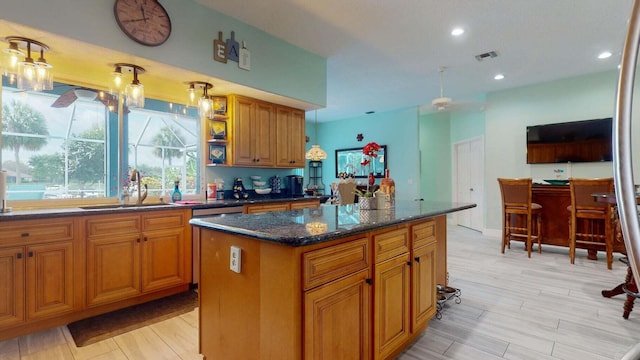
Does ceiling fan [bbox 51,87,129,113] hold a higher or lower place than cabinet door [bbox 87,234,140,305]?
higher

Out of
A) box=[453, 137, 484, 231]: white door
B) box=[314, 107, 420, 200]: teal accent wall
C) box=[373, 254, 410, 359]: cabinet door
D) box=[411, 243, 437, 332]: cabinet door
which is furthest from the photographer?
box=[314, 107, 420, 200]: teal accent wall

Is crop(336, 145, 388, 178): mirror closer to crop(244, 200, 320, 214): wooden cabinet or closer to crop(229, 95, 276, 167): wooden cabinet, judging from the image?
crop(244, 200, 320, 214): wooden cabinet

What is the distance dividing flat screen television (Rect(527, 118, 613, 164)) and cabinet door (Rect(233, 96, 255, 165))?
15.4ft

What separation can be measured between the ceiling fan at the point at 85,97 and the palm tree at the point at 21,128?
0.20m

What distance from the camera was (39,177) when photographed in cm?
276

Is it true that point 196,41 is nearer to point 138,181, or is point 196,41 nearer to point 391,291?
point 138,181

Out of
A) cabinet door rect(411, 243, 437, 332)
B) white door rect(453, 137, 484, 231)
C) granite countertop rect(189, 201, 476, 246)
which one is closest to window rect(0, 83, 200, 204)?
granite countertop rect(189, 201, 476, 246)

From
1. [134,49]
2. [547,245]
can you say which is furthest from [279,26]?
[547,245]

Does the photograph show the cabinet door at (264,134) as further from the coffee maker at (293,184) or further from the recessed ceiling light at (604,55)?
the recessed ceiling light at (604,55)

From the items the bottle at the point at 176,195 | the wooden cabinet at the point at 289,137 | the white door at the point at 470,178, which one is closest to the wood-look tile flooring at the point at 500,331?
the bottle at the point at 176,195

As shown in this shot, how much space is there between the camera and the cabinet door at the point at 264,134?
3.90 meters

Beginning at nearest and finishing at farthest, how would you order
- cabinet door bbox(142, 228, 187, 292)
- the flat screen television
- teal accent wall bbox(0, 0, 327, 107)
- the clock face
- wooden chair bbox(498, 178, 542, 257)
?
teal accent wall bbox(0, 0, 327, 107)
the clock face
cabinet door bbox(142, 228, 187, 292)
wooden chair bbox(498, 178, 542, 257)
the flat screen television

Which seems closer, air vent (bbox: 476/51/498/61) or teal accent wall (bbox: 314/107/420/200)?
air vent (bbox: 476/51/498/61)

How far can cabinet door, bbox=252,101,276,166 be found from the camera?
3.90 metres
